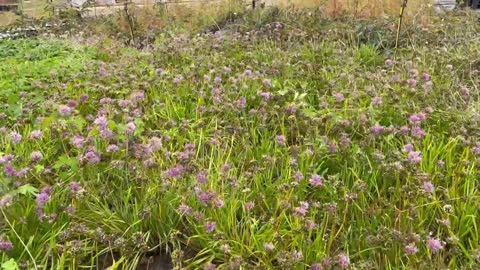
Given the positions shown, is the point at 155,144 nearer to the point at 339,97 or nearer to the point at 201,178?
the point at 201,178

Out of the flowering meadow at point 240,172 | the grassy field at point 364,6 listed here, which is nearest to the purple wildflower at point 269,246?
the flowering meadow at point 240,172

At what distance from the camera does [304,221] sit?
1.78m

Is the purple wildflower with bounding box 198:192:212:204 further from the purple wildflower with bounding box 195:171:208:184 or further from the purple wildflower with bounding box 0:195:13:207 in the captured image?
the purple wildflower with bounding box 0:195:13:207

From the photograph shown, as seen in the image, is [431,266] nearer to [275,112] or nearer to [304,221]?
[304,221]

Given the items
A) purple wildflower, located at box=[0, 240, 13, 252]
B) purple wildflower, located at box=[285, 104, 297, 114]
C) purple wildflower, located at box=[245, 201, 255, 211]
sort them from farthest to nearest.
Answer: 1. purple wildflower, located at box=[285, 104, 297, 114]
2. purple wildflower, located at box=[245, 201, 255, 211]
3. purple wildflower, located at box=[0, 240, 13, 252]

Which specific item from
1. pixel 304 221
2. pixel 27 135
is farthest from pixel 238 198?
pixel 27 135

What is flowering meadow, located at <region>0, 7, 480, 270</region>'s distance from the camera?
5.90ft

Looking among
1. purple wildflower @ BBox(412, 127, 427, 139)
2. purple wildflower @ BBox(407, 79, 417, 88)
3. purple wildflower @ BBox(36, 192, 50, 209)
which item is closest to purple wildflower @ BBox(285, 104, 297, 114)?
purple wildflower @ BBox(412, 127, 427, 139)

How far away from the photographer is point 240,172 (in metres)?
2.32

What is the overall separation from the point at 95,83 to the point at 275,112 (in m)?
1.36

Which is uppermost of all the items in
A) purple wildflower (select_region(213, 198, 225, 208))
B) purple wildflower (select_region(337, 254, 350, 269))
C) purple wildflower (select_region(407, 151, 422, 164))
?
purple wildflower (select_region(407, 151, 422, 164))

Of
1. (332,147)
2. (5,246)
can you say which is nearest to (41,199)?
(5,246)

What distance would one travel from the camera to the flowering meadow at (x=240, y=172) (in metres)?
1.80

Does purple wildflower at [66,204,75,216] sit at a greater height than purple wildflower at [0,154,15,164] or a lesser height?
lesser
